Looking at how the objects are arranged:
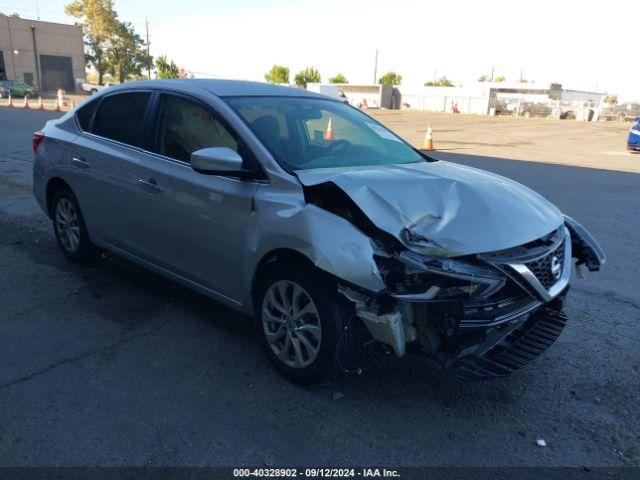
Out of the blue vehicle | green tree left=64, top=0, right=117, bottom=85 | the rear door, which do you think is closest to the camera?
the rear door

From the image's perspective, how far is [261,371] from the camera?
3408mm

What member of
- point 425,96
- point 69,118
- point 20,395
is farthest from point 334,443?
point 425,96

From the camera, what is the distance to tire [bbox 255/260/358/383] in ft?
9.69

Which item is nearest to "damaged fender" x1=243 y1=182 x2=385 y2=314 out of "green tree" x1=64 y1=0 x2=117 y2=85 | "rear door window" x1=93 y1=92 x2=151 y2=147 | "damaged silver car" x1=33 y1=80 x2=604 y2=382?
"damaged silver car" x1=33 y1=80 x2=604 y2=382

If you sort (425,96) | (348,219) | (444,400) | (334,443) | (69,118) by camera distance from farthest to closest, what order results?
(425,96) → (69,118) → (444,400) → (348,219) → (334,443)

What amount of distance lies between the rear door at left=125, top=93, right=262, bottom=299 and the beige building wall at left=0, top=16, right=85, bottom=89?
2852 inches

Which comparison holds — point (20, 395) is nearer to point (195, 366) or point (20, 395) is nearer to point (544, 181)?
point (195, 366)

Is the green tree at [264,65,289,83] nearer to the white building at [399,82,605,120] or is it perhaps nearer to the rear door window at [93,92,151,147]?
the white building at [399,82,605,120]

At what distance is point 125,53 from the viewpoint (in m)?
82.1

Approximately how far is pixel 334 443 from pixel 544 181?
9.47 metres

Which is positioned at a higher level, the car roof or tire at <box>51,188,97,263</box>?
the car roof

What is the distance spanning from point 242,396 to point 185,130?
6.38 feet

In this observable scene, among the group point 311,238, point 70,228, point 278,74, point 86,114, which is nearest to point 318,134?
point 311,238

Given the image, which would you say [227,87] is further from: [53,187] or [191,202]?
[53,187]
